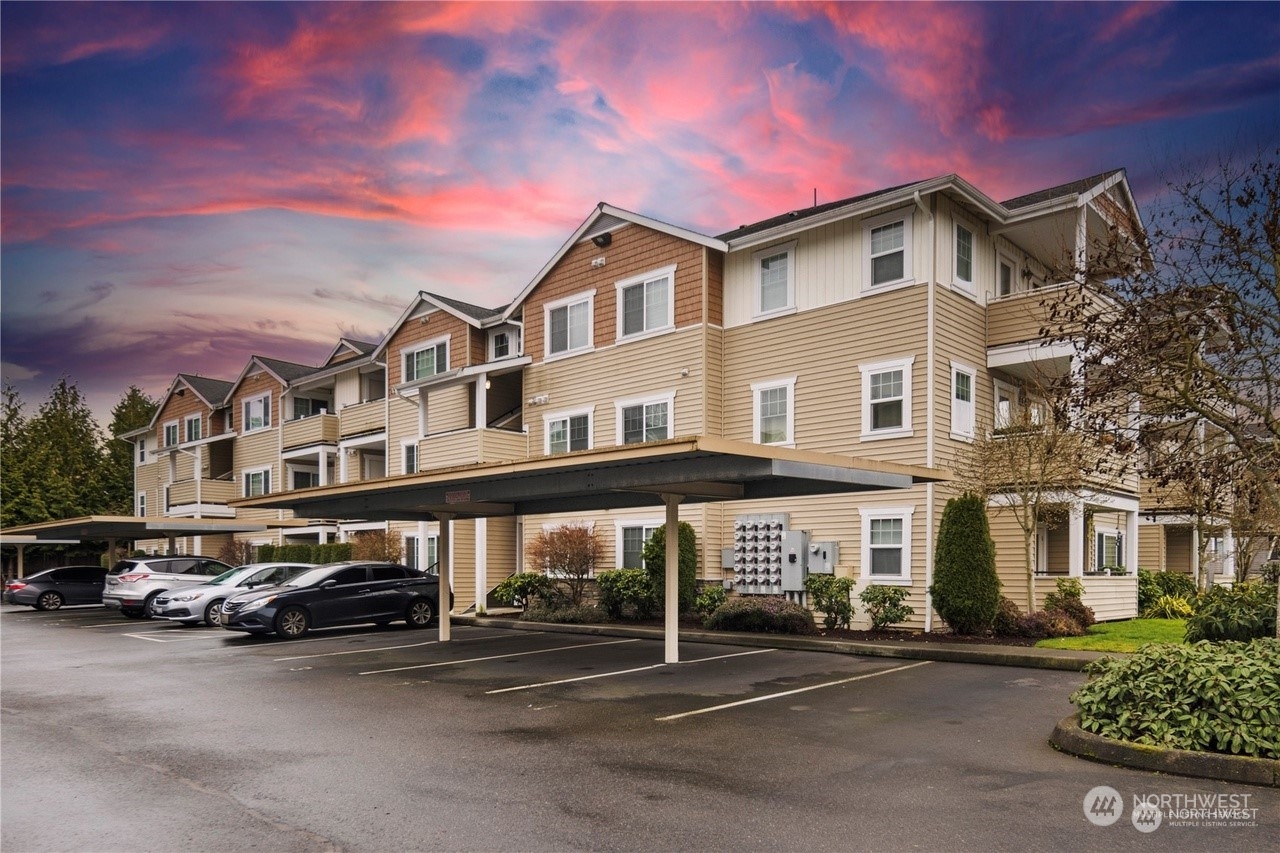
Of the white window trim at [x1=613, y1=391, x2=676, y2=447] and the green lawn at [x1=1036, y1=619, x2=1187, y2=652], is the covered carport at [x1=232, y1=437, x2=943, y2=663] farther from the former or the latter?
the green lawn at [x1=1036, y1=619, x2=1187, y2=652]

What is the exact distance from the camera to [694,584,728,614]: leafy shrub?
20.7m

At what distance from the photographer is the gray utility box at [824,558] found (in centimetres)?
1992

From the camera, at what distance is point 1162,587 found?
25.2m

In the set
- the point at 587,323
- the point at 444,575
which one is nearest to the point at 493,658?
the point at 444,575

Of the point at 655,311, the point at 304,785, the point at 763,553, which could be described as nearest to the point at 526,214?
the point at 655,311

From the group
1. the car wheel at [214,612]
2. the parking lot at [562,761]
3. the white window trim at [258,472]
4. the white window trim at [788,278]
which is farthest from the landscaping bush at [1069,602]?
the white window trim at [258,472]

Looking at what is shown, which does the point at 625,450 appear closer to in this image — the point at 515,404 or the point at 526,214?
the point at 515,404

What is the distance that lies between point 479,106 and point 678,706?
59.1 ft

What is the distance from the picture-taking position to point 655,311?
948 inches

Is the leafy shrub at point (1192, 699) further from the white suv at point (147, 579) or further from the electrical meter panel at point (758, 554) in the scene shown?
the white suv at point (147, 579)

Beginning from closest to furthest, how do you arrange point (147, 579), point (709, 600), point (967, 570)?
point (967, 570) → point (709, 600) → point (147, 579)

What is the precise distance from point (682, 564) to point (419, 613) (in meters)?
6.53

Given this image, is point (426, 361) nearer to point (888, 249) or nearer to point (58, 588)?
point (58, 588)

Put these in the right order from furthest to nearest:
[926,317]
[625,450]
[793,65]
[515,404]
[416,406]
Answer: [416,406] → [515,404] → [793,65] → [926,317] → [625,450]
